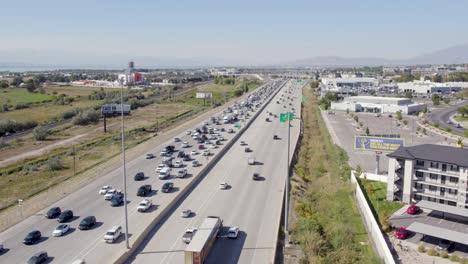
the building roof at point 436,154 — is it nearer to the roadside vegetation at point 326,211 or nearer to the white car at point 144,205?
the roadside vegetation at point 326,211

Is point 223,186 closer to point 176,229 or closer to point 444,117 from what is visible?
point 176,229

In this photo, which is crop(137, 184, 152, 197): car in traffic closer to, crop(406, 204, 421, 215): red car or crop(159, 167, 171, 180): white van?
crop(159, 167, 171, 180): white van

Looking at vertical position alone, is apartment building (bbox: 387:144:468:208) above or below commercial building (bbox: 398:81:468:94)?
below

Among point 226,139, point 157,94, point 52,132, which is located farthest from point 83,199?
point 157,94

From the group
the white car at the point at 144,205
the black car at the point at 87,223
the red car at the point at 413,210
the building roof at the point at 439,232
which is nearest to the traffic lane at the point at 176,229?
the white car at the point at 144,205

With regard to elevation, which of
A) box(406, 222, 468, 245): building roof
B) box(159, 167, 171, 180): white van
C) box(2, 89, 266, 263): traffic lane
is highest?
box(159, 167, 171, 180): white van

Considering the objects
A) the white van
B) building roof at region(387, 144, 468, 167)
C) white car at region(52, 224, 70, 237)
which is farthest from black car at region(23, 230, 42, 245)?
building roof at region(387, 144, 468, 167)

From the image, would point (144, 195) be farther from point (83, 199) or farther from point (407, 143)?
point (407, 143)
